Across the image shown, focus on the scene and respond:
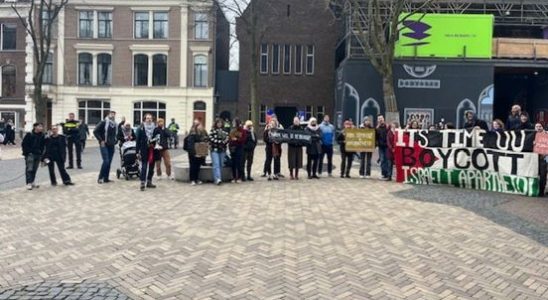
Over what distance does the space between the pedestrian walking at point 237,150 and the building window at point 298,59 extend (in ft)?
104

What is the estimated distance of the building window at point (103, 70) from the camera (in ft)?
161

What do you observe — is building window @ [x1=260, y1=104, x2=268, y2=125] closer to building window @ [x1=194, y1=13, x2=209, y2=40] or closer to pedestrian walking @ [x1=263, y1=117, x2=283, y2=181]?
building window @ [x1=194, y1=13, x2=209, y2=40]

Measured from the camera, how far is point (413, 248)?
7.61 m

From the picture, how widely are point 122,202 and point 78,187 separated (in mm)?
2820

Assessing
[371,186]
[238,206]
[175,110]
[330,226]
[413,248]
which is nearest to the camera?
[413,248]

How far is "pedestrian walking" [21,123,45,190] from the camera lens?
13.4 metres

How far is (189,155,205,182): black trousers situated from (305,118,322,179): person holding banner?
321 cm

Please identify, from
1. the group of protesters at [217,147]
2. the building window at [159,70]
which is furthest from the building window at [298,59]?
the group of protesters at [217,147]

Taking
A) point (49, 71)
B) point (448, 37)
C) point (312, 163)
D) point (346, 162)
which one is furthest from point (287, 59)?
point (312, 163)

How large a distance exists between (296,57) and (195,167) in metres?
32.8

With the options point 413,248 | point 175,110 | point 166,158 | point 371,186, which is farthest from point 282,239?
point 175,110

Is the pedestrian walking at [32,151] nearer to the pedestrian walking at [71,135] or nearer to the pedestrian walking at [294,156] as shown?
the pedestrian walking at [71,135]

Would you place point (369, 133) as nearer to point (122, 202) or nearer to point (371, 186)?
point (371, 186)

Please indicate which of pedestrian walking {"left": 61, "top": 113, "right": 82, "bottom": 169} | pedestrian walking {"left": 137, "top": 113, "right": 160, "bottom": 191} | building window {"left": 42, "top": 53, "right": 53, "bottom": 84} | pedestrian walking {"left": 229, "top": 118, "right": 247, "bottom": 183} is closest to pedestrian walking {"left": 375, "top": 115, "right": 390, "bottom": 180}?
pedestrian walking {"left": 229, "top": 118, "right": 247, "bottom": 183}
